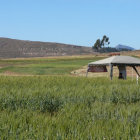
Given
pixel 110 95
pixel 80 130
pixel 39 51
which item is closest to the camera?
pixel 80 130

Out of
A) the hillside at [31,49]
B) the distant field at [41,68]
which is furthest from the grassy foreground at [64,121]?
the hillside at [31,49]

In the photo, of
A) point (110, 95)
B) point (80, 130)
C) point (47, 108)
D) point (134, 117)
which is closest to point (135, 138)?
point (80, 130)

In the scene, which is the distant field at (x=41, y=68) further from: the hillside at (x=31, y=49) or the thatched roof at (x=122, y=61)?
the hillside at (x=31, y=49)

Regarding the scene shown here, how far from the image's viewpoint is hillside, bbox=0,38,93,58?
180 m

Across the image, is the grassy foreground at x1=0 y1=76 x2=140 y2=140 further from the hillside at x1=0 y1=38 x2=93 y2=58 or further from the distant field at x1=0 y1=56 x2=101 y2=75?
the hillside at x1=0 y1=38 x2=93 y2=58

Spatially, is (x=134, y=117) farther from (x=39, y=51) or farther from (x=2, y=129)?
(x=39, y=51)

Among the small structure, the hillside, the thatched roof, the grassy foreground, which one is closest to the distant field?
the small structure

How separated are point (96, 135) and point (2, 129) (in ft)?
4.85

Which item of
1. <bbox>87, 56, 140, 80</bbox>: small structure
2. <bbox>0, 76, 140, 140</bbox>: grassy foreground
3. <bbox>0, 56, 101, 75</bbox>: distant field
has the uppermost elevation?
<bbox>87, 56, 140, 80</bbox>: small structure

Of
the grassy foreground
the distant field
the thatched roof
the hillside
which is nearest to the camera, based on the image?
the grassy foreground

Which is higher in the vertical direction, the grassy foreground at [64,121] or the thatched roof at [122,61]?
the thatched roof at [122,61]

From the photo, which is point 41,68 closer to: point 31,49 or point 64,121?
point 64,121

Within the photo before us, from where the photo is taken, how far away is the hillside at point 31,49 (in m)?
180

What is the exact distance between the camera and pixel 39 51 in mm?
189375
